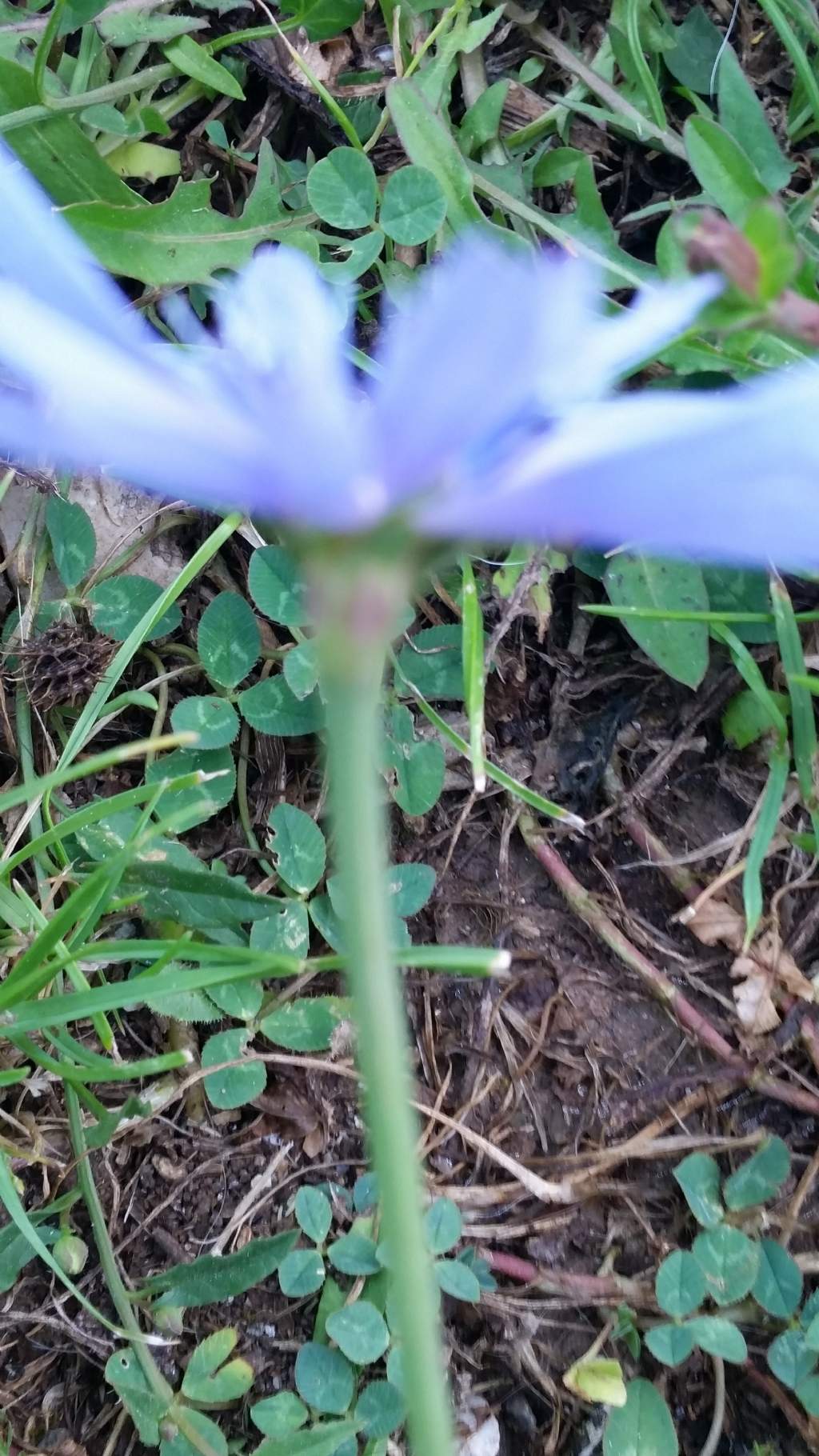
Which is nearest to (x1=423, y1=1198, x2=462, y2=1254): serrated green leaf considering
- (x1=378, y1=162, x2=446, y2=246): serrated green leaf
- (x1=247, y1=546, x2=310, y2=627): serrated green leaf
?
(x1=247, y1=546, x2=310, y2=627): serrated green leaf

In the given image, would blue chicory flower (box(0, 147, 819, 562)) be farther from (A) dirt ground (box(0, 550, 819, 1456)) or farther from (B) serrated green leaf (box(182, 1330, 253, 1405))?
(B) serrated green leaf (box(182, 1330, 253, 1405))

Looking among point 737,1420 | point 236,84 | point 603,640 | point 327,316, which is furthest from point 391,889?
point 236,84

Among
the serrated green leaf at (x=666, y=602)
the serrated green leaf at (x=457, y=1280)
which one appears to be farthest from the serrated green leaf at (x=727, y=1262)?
the serrated green leaf at (x=666, y=602)

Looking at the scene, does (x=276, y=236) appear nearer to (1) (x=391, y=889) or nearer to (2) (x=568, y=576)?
(2) (x=568, y=576)

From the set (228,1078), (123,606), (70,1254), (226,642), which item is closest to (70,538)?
(123,606)

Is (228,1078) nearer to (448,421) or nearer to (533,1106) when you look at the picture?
(533,1106)

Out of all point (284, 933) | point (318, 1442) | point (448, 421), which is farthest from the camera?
point (284, 933)

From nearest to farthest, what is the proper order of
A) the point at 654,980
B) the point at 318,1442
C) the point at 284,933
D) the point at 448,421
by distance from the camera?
the point at 448,421 → the point at 318,1442 → the point at 284,933 → the point at 654,980
